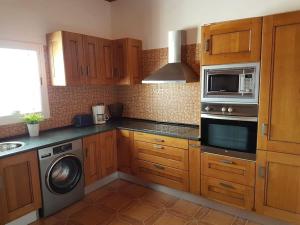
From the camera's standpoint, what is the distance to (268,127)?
2000 millimetres

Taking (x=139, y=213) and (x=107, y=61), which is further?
(x=107, y=61)

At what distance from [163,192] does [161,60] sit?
177cm

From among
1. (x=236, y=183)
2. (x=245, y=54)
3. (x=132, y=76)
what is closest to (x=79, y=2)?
(x=132, y=76)

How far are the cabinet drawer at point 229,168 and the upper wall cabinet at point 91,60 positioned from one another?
153 cm

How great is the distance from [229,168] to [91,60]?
2.13 meters

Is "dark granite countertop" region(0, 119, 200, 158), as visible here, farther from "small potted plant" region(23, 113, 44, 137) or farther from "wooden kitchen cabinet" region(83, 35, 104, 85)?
"wooden kitchen cabinet" region(83, 35, 104, 85)

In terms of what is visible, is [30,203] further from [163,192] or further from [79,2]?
[79,2]

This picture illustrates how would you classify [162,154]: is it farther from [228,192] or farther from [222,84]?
[222,84]

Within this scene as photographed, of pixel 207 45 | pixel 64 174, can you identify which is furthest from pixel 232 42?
pixel 64 174

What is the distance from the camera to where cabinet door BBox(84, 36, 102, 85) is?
2.91m

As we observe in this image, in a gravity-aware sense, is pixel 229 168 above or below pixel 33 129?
below

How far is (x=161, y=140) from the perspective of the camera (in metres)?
2.70

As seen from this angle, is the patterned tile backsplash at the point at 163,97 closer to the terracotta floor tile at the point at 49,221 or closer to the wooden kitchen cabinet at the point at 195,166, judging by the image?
the wooden kitchen cabinet at the point at 195,166

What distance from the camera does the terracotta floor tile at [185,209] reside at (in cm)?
244
